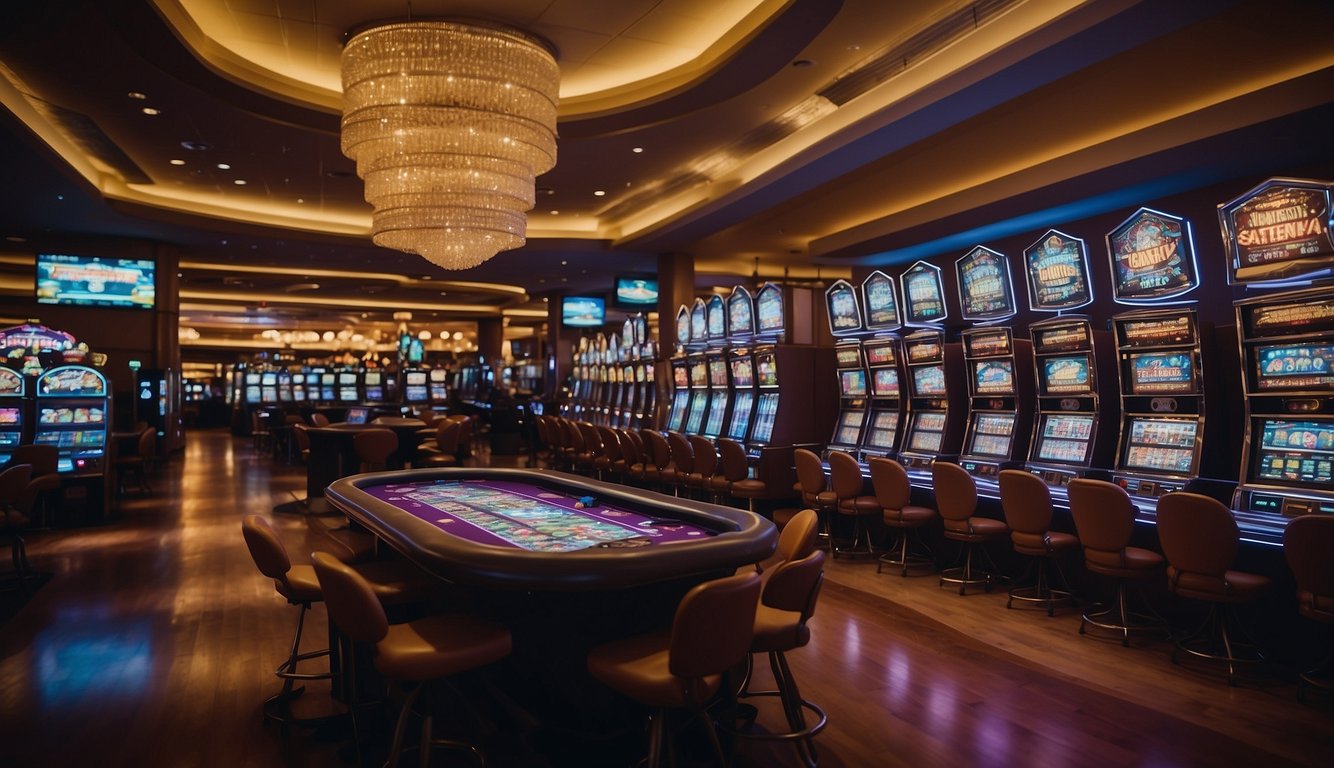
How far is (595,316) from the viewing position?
14930 mm

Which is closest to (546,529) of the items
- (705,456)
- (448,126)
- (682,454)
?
(448,126)

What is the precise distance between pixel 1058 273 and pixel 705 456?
130 inches

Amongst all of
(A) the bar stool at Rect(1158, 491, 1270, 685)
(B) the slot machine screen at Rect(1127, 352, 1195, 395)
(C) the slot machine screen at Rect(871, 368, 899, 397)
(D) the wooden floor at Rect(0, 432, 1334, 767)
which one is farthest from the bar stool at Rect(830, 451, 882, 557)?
(A) the bar stool at Rect(1158, 491, 1270, 685)

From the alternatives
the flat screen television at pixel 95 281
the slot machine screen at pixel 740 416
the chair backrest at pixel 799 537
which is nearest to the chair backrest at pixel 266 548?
the chair backrest at pixel 799 537

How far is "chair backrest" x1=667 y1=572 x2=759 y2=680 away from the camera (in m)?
2.09

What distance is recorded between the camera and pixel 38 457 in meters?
Result: 6.27

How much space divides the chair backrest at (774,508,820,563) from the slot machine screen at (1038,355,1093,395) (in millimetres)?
2892

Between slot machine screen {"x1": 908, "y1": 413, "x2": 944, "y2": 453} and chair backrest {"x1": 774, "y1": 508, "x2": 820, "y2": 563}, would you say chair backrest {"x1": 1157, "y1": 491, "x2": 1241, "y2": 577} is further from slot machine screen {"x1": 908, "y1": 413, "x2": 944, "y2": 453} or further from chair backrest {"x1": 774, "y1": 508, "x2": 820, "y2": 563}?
slot machine screen {"x1": 908, "y1": 413, "x2": 944, "y2": 453}

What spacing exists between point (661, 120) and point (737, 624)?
4970 millimetres

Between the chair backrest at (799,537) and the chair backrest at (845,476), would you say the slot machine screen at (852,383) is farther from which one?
the chair backrest at (799,537)

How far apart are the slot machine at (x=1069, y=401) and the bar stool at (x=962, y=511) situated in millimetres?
477

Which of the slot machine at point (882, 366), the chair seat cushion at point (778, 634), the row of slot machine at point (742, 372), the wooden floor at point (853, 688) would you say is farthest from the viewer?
the row of slot machine at point (742, 372)

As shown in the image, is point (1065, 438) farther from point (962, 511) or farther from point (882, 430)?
point (882, 430)

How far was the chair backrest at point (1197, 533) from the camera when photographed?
11.3ft
